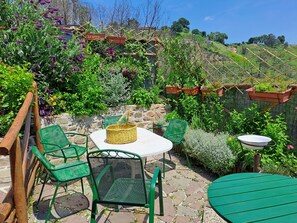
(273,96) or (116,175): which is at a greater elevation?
(273,96)

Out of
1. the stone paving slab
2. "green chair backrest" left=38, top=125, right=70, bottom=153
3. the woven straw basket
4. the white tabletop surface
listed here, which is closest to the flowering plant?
"green chair backrest" left=38, top=125, right=70, bottom=153

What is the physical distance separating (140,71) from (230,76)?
7.56 ft

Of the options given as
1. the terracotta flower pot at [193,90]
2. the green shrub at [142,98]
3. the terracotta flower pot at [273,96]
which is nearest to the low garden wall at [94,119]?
the green shrub at [142,98]

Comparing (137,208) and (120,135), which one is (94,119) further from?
(137,208)

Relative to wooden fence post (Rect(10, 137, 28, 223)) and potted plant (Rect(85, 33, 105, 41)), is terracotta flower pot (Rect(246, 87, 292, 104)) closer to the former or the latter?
wooden fence post (Rect(10, 137, 28, 223))

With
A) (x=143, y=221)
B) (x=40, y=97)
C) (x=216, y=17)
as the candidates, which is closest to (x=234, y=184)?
(x=143, y=221)

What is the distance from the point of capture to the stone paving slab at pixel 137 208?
2.53m

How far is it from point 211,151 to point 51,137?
261 centimetres

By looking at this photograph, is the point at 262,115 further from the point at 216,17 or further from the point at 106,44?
the point at 216,17

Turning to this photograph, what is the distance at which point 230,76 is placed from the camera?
4707mm

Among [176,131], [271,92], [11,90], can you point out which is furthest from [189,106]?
[11,90]

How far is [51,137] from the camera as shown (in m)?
3.49

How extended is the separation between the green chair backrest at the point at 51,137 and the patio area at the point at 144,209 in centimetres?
57

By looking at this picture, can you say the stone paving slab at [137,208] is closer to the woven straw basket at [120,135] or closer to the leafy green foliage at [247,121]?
the woven straw basket at [120,135]
